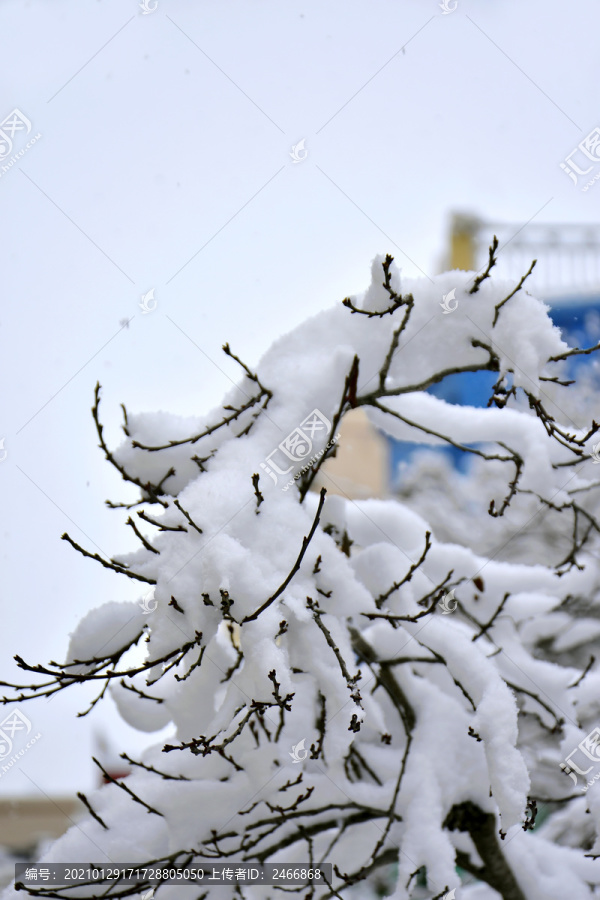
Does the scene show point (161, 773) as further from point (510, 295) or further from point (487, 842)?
point (510, 295)

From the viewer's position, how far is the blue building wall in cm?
793

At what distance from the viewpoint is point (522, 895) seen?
8.29 ft

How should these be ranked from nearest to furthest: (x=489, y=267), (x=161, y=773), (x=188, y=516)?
(x=188, y=516) → (x=489, y=267) → (x=161, y=773)

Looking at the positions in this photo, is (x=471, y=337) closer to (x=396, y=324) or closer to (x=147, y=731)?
(x=396, y=324)

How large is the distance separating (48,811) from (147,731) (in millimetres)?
21391

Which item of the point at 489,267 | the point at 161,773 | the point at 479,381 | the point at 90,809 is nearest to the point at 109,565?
the point at 161,773

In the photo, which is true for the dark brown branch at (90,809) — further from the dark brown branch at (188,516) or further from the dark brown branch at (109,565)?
the dark brown branch at (188,516)

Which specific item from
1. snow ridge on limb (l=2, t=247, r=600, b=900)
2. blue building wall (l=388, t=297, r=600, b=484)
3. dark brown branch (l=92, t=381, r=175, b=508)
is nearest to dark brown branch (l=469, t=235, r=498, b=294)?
snow ridge on limb (l=2, t=247, r=600, b=900)

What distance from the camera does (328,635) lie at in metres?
1.80

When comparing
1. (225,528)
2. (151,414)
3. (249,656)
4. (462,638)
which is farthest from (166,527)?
(462,638)

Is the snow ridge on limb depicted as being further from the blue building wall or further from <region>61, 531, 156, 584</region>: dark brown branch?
the blue building wall

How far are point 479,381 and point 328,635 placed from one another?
9862 millimetres

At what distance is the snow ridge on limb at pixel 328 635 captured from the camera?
1848 mm

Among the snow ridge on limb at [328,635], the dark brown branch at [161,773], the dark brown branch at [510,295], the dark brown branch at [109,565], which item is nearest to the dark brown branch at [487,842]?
the snow ridge on limb at [328,635]
